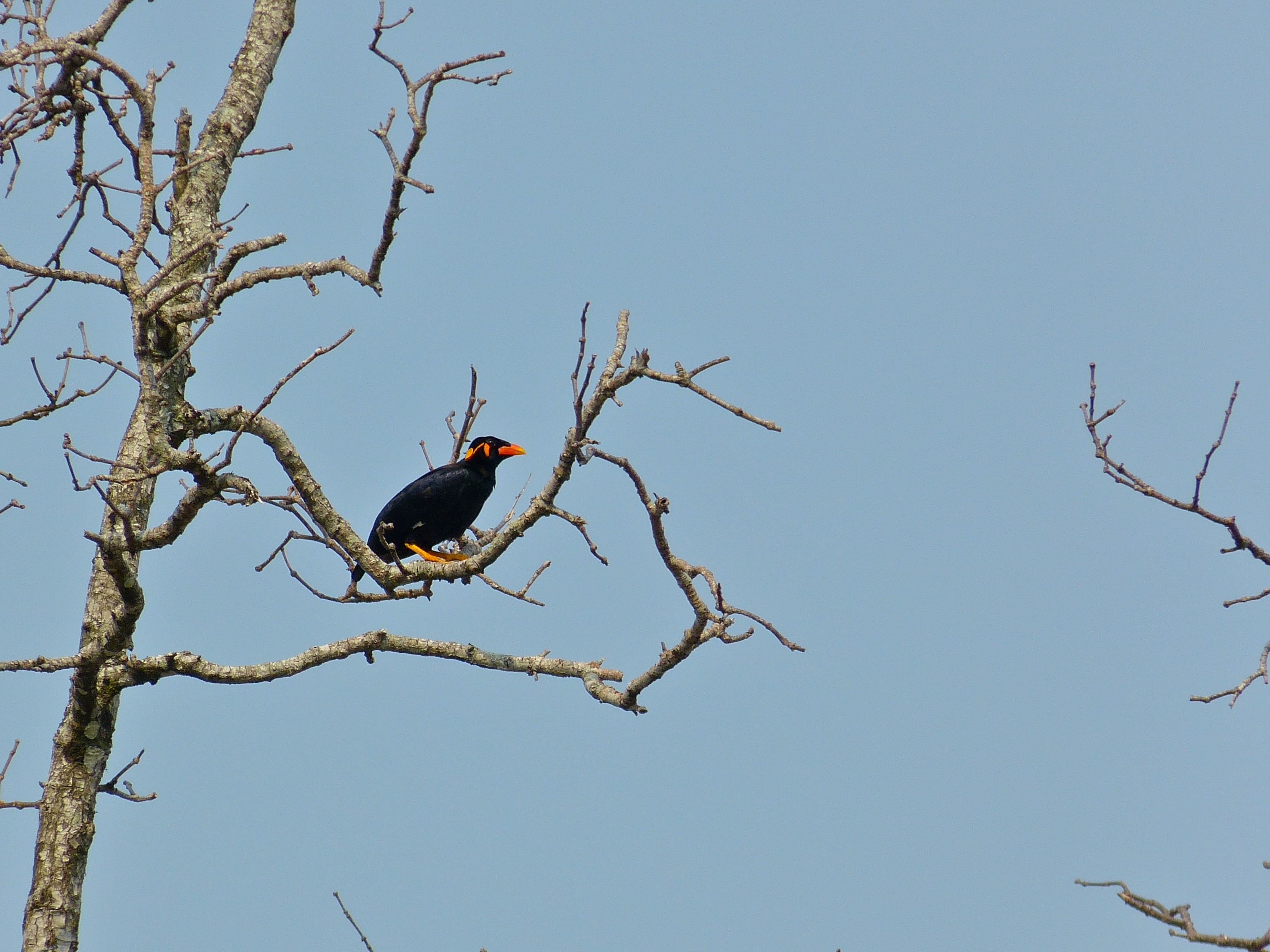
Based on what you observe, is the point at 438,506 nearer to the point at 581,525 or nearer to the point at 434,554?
the point at 434,554

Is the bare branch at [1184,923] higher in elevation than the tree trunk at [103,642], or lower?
lower

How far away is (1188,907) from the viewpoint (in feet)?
11.4

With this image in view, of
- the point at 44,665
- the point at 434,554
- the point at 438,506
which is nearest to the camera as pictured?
the point at 44,665

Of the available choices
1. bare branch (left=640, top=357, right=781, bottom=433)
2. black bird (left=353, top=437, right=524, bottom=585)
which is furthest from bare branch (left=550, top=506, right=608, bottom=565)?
black bird (left=353, top=437, right=524, bottom=585)

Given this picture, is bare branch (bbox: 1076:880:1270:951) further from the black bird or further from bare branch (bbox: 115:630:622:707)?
the black bird

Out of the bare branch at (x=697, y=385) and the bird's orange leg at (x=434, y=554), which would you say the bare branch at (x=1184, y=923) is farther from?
the bird's orange leg at (x=434, y=554)

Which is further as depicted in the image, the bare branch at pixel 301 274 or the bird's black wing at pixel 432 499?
the bird's black wing at pixel 432 499

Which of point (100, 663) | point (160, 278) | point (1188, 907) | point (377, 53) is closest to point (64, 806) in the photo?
point (100, 663)

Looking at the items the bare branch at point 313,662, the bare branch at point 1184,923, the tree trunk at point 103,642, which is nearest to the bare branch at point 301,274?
the tree trunk at point 103,642

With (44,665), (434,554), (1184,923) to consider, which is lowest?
(1184,923)

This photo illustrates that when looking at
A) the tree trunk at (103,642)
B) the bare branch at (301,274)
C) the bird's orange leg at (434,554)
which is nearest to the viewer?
the tree trunk at (103,642)

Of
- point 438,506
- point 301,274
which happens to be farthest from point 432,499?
point 301,274

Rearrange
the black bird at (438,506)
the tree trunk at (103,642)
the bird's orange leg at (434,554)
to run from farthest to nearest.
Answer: the black bird at (438,506)
the bird's orange leg at (434,554)
the tree trunk at (103,642)

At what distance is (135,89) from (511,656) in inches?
123
